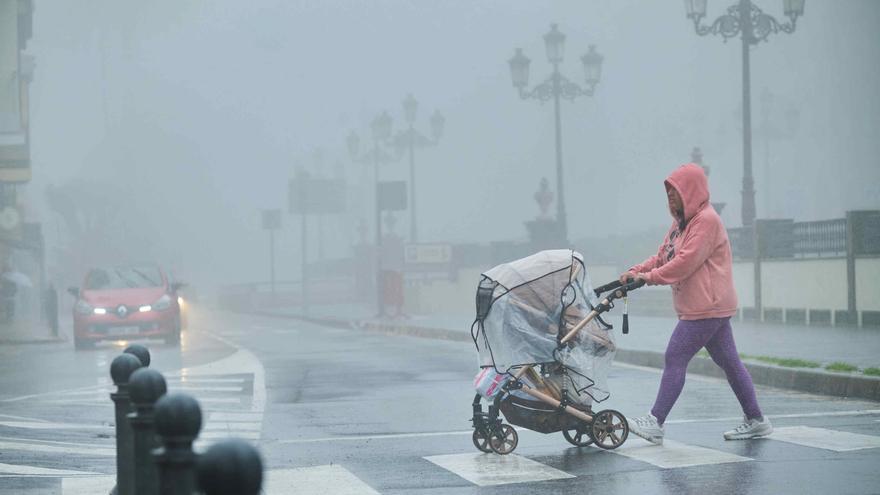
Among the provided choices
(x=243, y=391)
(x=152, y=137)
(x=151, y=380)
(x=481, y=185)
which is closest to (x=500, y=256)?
(x=243, y=391)

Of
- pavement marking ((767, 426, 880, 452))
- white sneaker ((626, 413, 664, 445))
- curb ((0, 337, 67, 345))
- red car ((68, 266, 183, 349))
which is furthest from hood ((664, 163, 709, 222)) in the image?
curb ((0, 337, 67, 345))

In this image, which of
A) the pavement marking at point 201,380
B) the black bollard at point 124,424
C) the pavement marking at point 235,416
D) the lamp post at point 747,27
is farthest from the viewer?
the lamp post at point 747,27

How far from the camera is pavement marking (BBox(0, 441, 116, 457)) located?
353 inches

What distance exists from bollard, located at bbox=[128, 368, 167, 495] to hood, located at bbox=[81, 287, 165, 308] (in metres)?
21.4

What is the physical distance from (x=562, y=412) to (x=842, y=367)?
16.3 ft

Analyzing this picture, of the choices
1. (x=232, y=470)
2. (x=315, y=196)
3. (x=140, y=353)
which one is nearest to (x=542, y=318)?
(x=140, y=353)

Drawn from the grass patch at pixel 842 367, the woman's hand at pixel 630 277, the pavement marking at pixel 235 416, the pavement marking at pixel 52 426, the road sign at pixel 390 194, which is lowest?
the pavement marking at pixel 235 416

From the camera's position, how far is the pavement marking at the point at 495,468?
7.37m

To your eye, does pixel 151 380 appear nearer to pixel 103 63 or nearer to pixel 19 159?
pixel 19 159

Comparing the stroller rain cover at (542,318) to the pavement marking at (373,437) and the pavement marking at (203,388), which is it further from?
the pavement marking at (203,388)

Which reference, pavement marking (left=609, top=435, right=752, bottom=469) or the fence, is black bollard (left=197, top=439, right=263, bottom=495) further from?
the fence

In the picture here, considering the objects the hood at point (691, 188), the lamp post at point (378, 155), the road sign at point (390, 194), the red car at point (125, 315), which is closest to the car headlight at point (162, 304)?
the red car at point (125, 315)

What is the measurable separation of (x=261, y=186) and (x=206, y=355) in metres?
113

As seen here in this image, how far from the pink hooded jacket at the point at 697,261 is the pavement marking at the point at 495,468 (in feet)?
4.71
